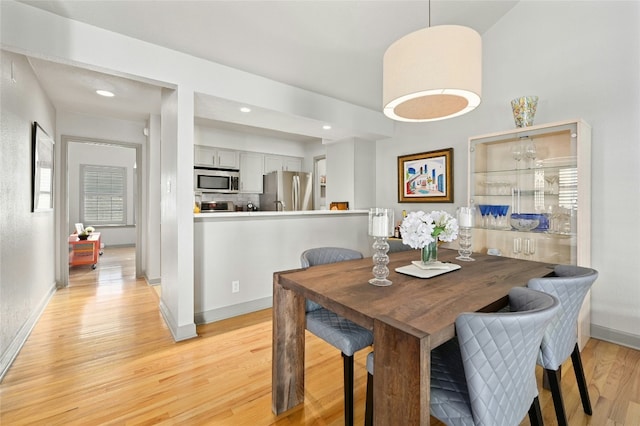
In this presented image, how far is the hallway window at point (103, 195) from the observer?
7242 mm

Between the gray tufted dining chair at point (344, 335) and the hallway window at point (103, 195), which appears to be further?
the hallway window at point (103, 195)

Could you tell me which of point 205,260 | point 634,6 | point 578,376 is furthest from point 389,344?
point 634,6

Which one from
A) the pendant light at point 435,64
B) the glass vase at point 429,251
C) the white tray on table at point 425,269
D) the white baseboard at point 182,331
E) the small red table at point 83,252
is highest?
the pendant light at point 435,64

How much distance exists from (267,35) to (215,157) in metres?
2.92

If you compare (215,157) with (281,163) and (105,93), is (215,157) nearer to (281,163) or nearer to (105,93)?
(281,163)

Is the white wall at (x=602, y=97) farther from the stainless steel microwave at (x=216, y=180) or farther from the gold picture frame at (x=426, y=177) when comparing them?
the stainless steel microwave at (x=216, y=180)

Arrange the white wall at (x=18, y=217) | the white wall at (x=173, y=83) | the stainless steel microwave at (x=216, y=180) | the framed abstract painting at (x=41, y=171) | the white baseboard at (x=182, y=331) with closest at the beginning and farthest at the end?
1. the white wall at (x=173, y=83)
2. the white wall at (x=18, y=217)
3. the white baseboard at (x=182, y=331)
4. the framed abstract painting at (x=41, y=171)
5. the stainless steel microwave at (x=216, y=180)

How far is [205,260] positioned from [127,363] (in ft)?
3.17

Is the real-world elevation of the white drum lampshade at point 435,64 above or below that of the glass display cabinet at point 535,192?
above

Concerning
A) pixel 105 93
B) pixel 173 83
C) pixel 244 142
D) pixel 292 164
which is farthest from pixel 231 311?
pixel 292 164

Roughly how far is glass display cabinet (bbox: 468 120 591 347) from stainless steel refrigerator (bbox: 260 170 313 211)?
10.2 ft

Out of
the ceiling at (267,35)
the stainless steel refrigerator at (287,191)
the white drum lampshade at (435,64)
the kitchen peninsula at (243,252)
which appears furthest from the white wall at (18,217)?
the stainless steel refrigerator at (287,191)

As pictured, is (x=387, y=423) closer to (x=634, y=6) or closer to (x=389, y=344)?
(x=389, y=344)

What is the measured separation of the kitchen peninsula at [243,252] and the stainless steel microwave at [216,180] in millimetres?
2157
